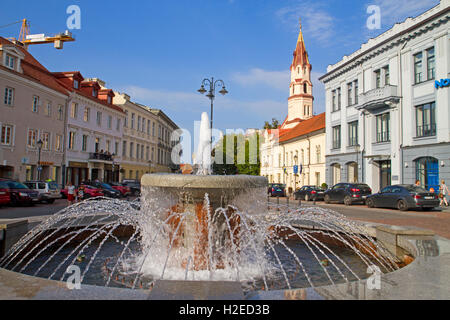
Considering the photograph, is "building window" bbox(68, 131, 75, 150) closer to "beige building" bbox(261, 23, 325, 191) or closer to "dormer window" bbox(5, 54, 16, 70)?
"dormer window" bbox(5, 54, 16, 70)

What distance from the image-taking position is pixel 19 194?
19875 millimetres

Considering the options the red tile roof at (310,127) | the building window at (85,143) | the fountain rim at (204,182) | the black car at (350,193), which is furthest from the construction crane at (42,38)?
the fountain rim at (204,182)

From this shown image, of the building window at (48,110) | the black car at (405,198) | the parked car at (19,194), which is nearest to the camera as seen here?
the black car at (405,198)

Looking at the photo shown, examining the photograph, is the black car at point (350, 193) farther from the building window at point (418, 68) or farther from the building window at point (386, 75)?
the building window at point (386, 75)

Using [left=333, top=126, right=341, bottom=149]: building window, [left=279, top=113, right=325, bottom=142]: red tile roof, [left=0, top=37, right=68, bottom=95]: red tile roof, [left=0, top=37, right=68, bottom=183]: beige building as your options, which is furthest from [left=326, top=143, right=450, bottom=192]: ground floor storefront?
[left=0, top=37, right=68, bottom=95]: red tile roof

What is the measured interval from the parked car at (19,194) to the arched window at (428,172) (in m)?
27.8

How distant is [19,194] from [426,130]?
94.7 feet

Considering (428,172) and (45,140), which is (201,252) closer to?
(428,172)

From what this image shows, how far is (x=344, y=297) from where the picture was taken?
288cm

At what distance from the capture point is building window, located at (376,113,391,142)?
97.1ft

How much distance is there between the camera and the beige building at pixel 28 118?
90.4 ft

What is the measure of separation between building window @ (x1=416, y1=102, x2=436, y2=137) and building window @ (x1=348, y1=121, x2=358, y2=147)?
792 centimetres
